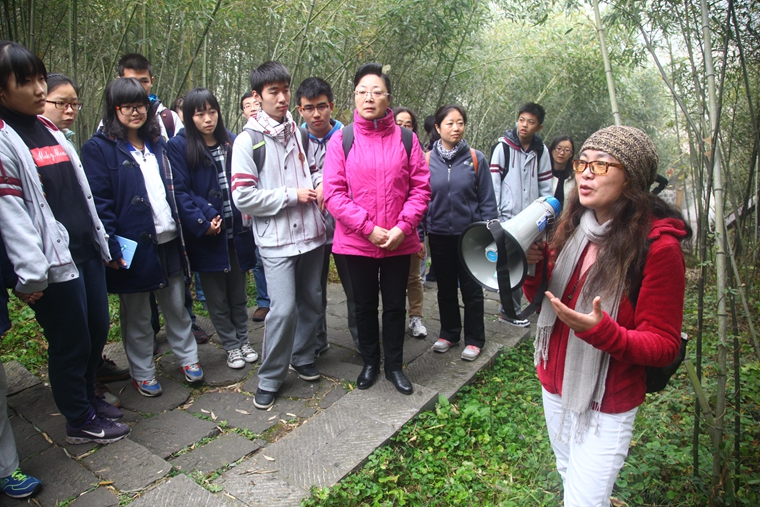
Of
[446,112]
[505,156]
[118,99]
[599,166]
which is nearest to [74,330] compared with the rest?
[118,99]

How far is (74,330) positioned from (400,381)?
1524mm

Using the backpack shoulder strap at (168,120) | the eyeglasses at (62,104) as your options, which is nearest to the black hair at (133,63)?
the backpack shoulder strap at (168,120)

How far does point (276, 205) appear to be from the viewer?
250 centimetres

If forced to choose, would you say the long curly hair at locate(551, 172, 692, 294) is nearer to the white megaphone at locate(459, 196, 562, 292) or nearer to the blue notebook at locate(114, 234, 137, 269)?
the white megaphone at locate(459, 196, 562, 292)

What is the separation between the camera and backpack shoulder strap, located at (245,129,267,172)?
2.55 meters

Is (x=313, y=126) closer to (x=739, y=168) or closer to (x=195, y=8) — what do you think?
(x=195, y=8)

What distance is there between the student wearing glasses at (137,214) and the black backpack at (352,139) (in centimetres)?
96

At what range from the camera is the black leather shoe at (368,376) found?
2675 millimetres

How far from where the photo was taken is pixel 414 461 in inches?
87.9

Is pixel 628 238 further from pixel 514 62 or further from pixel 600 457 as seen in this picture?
pixel 514 62

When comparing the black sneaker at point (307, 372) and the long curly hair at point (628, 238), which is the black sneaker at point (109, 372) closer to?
the black sneaker at point (307, 372)

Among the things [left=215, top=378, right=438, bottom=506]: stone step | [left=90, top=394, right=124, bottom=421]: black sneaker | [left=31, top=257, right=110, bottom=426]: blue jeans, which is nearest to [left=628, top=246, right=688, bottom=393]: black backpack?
[left=215, top=378, right=438, bottom=506]: stone step

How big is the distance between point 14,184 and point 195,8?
265 cm

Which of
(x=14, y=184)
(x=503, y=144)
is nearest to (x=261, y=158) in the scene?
(x=14, y=184)
